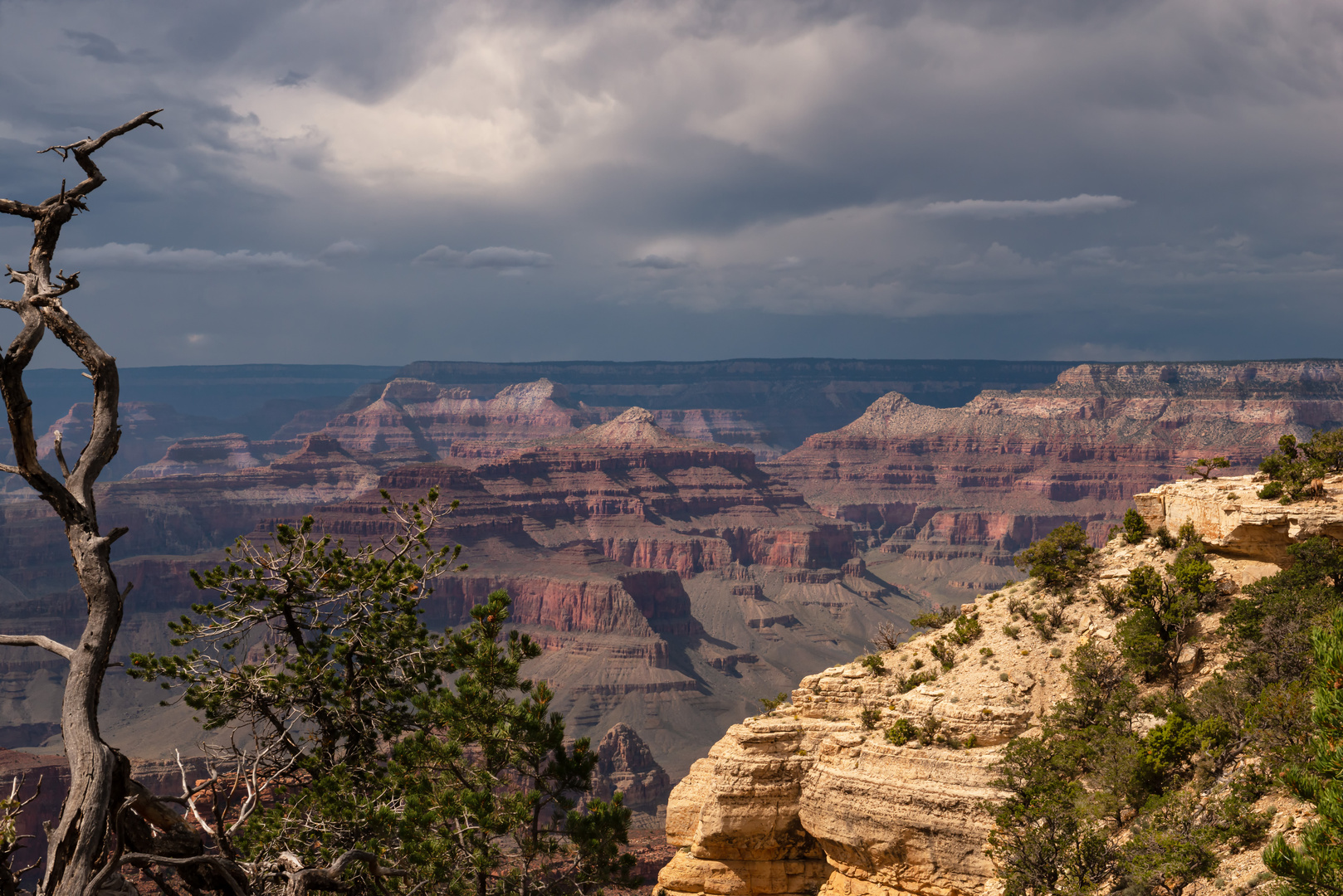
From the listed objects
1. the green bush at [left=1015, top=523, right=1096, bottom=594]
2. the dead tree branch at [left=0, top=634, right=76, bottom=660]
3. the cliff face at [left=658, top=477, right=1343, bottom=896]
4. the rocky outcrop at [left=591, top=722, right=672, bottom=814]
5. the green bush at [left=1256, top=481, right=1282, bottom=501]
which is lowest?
the rocky outcrop at [left=591, top=722, right=672, bottom=814]

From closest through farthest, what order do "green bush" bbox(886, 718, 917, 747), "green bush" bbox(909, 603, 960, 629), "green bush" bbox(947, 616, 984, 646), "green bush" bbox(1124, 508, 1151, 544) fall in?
"green bush" bbox(886, 718, 917, 747), "green bush" bbox(947, 616, 984, 646), "green bush" bbox(1124, 508, 1151, 544), "green bush" bbox(909, 603, 960, 629)

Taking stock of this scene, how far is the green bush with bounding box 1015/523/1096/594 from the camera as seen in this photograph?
139 ft

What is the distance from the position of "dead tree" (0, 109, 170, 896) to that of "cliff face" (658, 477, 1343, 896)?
28.1 m

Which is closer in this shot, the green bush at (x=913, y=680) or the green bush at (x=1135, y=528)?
Result: the green bush at (x=913, y=680)

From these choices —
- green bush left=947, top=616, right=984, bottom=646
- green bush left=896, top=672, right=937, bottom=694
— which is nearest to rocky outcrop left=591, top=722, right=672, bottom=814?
green bush left=947, top=616, right=984, bottom=646

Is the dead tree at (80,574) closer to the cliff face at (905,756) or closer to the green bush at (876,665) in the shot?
the cliff face at (905,756)

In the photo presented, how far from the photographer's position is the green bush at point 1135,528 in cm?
4369

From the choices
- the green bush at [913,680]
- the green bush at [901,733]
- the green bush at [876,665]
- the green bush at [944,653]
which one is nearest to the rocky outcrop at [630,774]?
the green bush at [876,665]

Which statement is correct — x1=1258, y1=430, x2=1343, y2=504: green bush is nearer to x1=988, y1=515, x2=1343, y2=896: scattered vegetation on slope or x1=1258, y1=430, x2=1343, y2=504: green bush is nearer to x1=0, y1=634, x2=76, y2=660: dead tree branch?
x1=988, y1=515, x2=1343, y2=896: scattered vegetation on slope

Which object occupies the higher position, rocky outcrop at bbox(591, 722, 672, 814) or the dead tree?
the dead tree

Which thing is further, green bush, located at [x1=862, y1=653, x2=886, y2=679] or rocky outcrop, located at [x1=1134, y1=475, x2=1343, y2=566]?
green bush, located at [x1=862, y1=653, x2=886, y2=679]

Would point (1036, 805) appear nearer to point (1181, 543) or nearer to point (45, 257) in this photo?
point (1181, 543)

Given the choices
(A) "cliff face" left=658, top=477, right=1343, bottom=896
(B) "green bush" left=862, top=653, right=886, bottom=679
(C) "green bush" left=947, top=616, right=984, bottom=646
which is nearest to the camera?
(A) "cliff face" left=658, top=477, right=1343, bottom=896

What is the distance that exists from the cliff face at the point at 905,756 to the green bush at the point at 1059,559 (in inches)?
36.0
